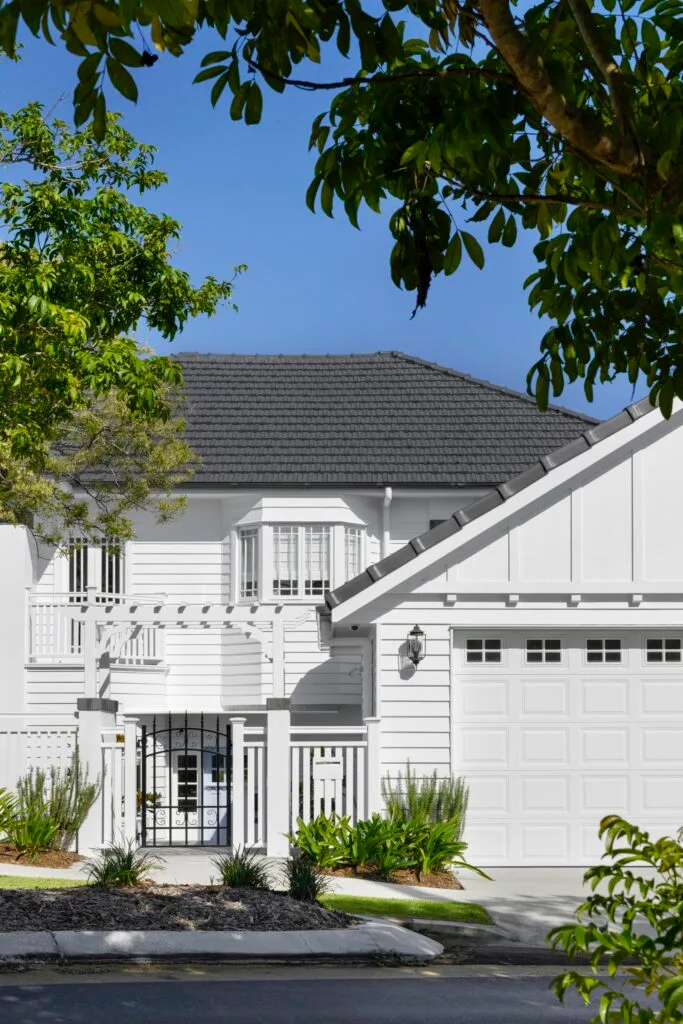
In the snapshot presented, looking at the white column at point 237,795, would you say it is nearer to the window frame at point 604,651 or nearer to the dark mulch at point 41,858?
the dark mulch at point 41,858

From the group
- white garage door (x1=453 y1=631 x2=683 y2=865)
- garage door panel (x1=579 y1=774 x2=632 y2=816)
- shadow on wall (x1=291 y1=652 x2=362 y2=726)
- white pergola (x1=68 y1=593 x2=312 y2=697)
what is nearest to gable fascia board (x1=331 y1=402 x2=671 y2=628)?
white garage door (x1=453 y1=631 x2=683 y2=865)

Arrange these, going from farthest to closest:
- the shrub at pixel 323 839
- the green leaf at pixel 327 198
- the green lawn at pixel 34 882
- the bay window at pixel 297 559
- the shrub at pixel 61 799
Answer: the bay window at pixel 297 559, the shrub at pixel 61 799, the shrub at pixel 323 839, the green lawn at pixel 34 882, the green leaf at pixel 327 198

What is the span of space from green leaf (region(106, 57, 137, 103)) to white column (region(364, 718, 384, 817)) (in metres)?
13.0

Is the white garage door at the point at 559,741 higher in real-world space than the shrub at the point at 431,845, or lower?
higher

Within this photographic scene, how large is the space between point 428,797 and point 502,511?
11.6 feet

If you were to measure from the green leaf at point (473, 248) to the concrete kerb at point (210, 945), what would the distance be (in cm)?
651

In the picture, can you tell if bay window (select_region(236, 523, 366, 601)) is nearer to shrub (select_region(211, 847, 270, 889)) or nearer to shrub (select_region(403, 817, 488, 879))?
shrub (select_region(403, 817, 488, 879))

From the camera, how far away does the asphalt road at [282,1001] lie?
8.52m

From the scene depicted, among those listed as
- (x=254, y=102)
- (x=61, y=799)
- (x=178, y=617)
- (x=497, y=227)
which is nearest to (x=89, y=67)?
(x=254, y=102)

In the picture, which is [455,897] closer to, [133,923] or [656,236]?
[133,923]

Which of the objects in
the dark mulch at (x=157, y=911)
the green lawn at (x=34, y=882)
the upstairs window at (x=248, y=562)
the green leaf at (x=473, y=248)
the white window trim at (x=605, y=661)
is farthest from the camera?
the upstairs window at (x=248, y=562)

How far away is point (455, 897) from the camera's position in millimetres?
14312

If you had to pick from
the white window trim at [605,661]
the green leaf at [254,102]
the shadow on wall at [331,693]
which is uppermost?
the green leaf at [254,102]

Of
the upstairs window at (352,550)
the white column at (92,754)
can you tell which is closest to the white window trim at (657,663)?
the white column at (92,754)
